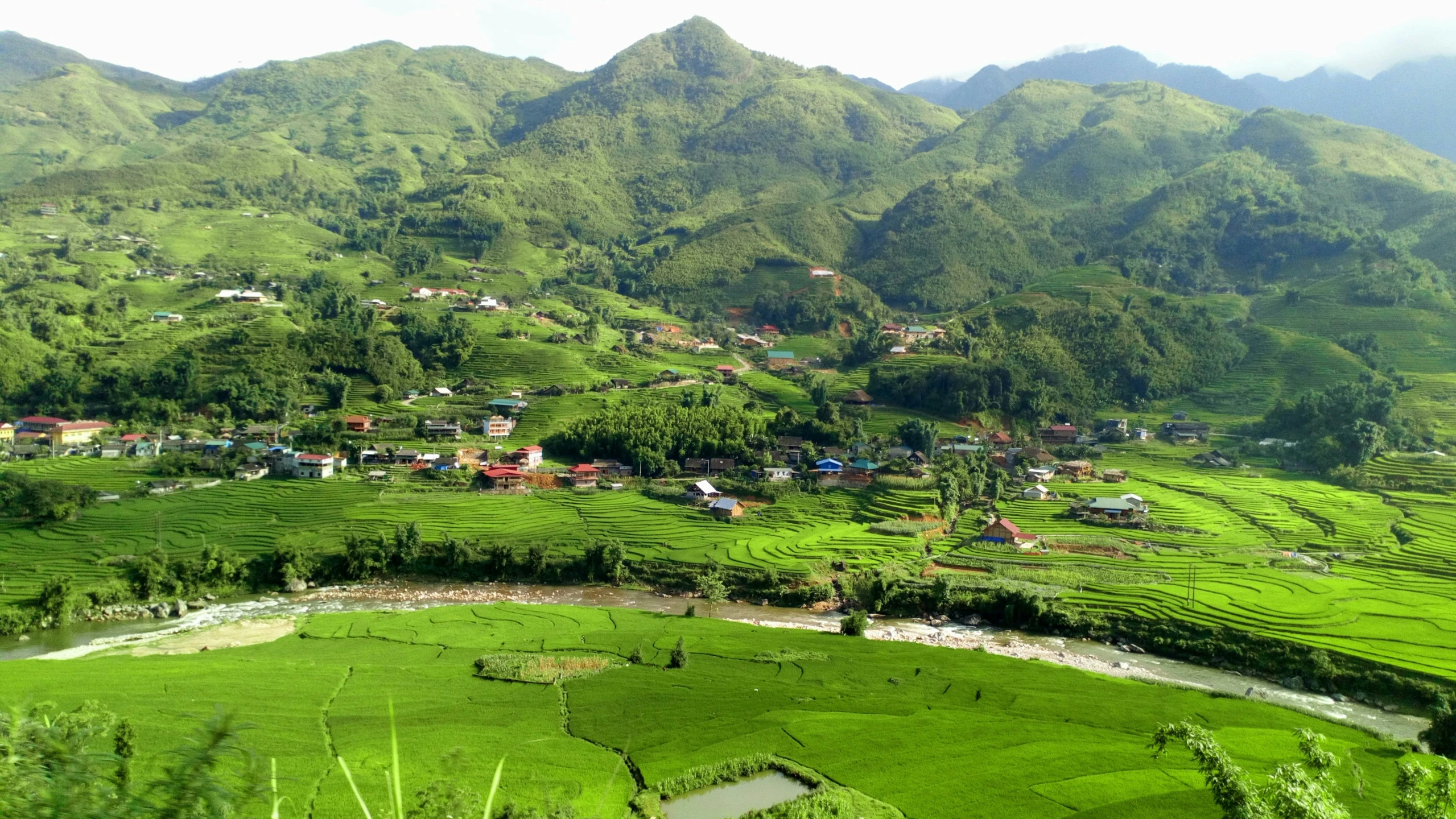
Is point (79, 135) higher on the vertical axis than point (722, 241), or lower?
higher

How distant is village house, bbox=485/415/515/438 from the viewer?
2650 inches

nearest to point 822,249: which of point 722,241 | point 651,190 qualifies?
point 722,241

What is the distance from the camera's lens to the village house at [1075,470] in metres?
63.3

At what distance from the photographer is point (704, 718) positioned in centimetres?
2767

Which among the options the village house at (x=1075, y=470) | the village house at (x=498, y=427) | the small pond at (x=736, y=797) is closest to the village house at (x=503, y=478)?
the village house at (x=498, y=427)

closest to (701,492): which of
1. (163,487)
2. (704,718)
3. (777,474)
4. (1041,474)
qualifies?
(777,474)

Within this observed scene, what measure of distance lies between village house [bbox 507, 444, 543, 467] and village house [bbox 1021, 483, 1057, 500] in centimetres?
3596

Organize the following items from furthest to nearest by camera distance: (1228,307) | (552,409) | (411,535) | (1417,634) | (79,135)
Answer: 1. (79,135)
2. (1228,307)
3. (552,409)
4. (411,535)
5. (1417,634)

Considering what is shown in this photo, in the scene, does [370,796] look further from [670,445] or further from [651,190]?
[651,190]

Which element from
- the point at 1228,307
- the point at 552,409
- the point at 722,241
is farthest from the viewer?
the point at 722,241

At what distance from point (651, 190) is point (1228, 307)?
339 feet

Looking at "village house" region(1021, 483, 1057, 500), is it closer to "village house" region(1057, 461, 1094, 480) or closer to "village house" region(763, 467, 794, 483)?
"village house" region(1057, 461, 1094, 480)

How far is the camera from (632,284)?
11850 cm

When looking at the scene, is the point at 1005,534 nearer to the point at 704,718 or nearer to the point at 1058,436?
the point at 1058,436
